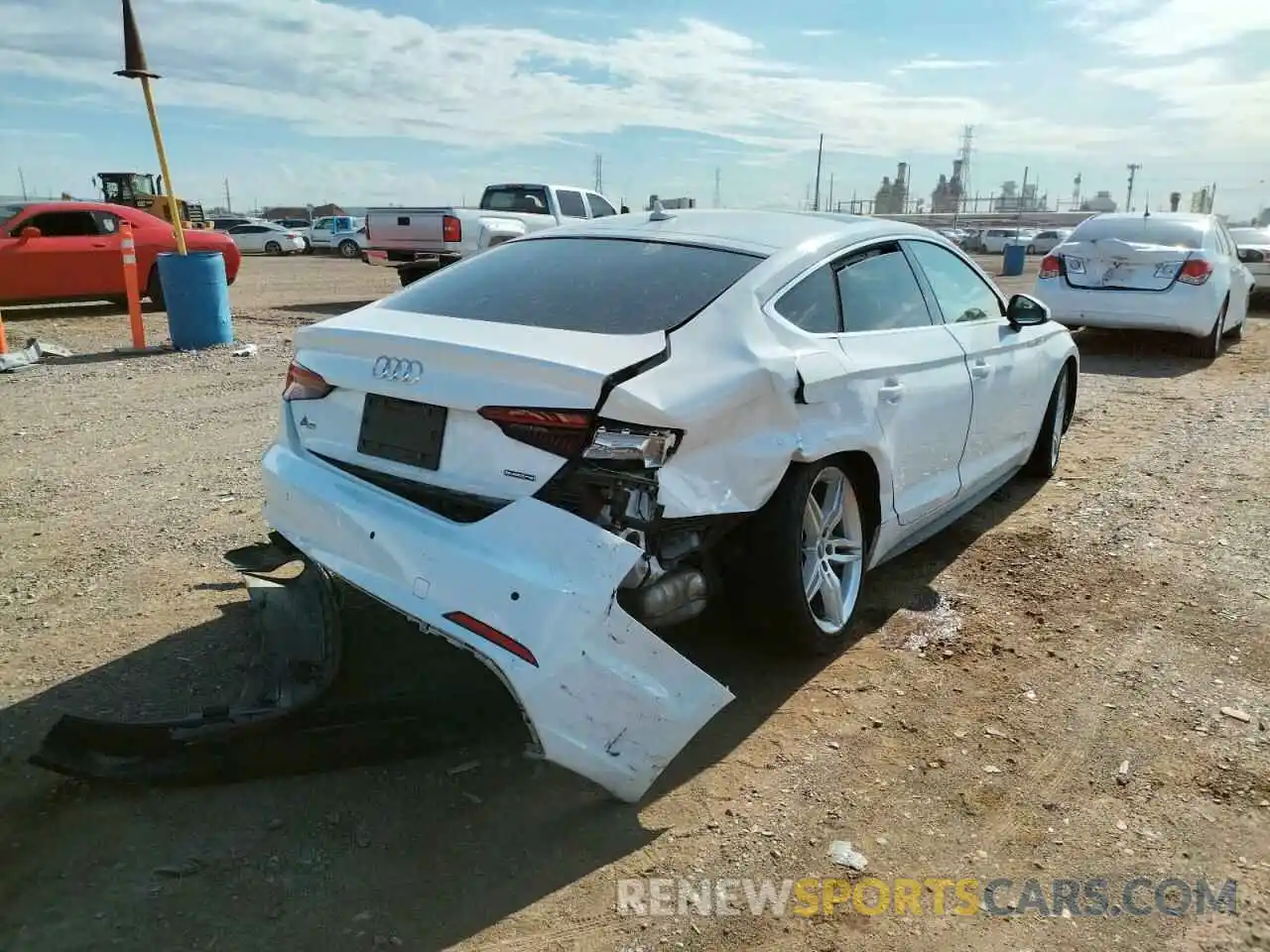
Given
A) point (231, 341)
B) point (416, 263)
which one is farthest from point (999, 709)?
point (416, 263)

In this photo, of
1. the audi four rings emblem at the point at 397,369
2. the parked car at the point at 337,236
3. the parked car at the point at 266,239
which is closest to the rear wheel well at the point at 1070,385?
the audi four rings emblem at the point at 397,369

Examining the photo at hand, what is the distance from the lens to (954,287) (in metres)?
4.71

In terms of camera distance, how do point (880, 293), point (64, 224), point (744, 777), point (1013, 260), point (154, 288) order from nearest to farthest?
point (744, 777) → point (880, 293) → point (64, 224) → point (154, 288) → point (1013, 260)

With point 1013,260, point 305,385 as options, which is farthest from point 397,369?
point 1013,260

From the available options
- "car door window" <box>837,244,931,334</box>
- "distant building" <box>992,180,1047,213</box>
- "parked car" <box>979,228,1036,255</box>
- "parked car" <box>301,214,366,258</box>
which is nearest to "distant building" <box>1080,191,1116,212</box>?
"distant building" <box>992,180,1047,213</box>

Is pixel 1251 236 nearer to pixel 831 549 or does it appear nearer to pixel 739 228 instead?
pixel 739 228

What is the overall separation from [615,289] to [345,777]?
5.96 ft

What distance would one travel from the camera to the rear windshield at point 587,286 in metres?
3.15

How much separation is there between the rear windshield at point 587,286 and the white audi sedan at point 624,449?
0.01m

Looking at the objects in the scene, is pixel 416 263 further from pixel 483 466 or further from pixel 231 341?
pixel 483 466

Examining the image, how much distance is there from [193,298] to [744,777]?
9.91 metres

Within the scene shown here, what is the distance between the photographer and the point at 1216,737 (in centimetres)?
315

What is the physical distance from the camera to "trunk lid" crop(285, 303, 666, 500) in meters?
2.70

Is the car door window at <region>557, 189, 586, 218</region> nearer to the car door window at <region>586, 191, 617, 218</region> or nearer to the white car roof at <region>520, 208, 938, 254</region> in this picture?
the car door window at <region>586, 191, 617, 218</region>
